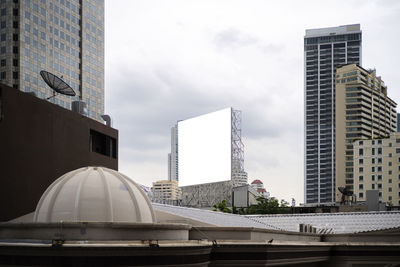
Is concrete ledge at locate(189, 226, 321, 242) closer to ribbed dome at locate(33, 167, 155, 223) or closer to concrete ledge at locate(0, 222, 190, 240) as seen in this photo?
ribbed dome at locate(33, 167, 155, 223)

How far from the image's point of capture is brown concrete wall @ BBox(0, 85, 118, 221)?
39.3m

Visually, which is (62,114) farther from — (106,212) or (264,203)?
(264,203)

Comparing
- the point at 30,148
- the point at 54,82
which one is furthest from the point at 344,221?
the point at 30,148

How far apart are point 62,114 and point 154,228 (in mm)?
20652

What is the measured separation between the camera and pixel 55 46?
439 feet

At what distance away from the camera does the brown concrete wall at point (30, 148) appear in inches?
1549

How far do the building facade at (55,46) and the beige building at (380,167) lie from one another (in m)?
73.8

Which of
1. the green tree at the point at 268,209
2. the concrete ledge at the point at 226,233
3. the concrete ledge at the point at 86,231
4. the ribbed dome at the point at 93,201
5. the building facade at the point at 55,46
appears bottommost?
the green tree at the point at 268,209

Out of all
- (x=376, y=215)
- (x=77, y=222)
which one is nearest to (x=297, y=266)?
(x=77, y=222)

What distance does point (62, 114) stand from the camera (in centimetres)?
4684

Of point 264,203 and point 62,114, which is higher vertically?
point 62,114

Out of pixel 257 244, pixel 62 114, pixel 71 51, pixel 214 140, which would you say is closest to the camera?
pixel 257 244

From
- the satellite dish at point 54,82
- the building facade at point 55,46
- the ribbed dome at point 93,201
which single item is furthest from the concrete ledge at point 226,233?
the building facade at point 55,46

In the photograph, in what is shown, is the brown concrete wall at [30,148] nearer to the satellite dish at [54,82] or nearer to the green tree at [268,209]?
the satellite dish at [54,82]
